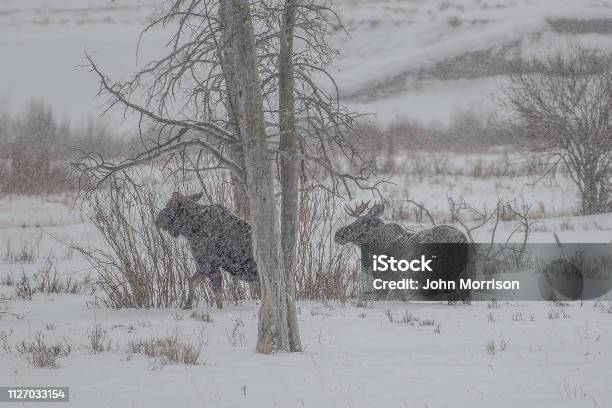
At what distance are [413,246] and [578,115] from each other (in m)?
13.0

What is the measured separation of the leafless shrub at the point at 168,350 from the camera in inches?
224

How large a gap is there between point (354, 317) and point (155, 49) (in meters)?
62.5

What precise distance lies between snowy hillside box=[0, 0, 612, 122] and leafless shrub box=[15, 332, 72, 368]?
42592 mm

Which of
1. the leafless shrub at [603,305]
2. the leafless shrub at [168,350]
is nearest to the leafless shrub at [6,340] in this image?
the leafless shrub at [168,350]

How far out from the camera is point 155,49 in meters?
67.1

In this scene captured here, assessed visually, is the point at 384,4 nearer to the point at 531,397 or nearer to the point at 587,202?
the point at 587,202

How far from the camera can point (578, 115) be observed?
66.6 feet

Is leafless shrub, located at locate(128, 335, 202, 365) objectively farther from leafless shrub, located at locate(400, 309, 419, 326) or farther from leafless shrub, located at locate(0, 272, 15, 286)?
leafless shrub, located at locate(0, 272, 15, 286)

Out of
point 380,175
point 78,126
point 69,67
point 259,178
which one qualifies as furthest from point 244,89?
point 69,67

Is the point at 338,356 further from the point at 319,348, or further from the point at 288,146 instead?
the point at 288,146

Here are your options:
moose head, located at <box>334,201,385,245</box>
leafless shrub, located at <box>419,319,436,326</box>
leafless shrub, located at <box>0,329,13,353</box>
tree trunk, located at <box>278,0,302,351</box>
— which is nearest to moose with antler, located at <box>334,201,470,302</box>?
moose head, located at <box>334,201,385,245</box>

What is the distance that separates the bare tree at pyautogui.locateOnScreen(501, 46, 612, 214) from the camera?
742 inches

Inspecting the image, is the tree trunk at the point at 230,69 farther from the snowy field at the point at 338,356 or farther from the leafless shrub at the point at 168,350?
the snowy field at the point at 338,356

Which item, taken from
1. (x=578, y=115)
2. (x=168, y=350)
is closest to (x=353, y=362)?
(x=168, y=350)
